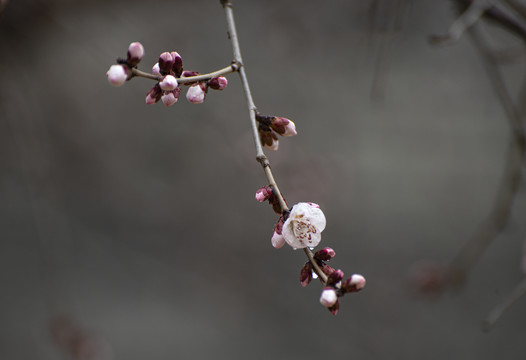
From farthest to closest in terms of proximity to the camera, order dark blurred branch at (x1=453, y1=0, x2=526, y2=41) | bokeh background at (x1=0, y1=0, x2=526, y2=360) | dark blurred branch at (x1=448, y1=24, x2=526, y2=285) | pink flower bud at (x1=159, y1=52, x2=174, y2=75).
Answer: bokeh background at (x1=0, y1=0, x2=526, y2=360) < dark blurred branch at (x1=453, y1=0, x2=526, y2=41) < dark blurred branch at (x1=448, y1=24, x2=526, y2=285) < pink flower bud at (x1=159, y1=52, x2=174, y2=75)

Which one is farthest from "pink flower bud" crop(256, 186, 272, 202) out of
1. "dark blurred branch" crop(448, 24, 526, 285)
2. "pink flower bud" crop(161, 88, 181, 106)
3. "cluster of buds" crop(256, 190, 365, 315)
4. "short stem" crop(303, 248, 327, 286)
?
"dark blurred branch" crop(448, 24, 526, 285)

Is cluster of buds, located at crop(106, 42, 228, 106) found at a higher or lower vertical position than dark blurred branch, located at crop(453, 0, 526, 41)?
higher

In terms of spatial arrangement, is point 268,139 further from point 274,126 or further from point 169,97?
point 169,97

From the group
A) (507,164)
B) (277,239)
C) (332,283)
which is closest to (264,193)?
(277,239)

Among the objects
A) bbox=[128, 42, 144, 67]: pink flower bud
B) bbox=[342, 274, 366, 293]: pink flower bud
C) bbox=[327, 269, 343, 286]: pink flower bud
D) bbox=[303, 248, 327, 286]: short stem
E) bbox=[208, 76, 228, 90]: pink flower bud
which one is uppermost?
bbox=[128, 42, 144, 67]: pink flower bud

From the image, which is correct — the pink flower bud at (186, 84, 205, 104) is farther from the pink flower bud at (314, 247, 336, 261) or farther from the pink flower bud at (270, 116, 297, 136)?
the pink flower bud at (314, 247, 336, 261)
